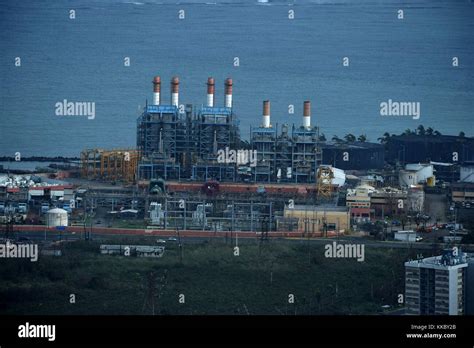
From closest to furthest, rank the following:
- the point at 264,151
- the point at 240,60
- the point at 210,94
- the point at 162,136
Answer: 1. the point at 264,151
2. the point at 162,136
3. the point at 210,94
4. the point at 240,60

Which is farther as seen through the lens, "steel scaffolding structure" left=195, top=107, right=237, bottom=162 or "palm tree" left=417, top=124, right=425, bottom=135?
"palm tree" left=417, top=124, right=425, bottom=135

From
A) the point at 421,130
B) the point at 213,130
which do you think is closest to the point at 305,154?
the point at 213,130

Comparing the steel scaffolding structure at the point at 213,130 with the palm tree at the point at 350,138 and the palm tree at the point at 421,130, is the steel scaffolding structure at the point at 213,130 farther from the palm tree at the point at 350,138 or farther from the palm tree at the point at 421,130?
the palm tree at the point at 421,130

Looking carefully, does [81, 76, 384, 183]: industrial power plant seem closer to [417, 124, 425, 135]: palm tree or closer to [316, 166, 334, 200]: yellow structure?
[316, 166, 334, 200]: yellow structure

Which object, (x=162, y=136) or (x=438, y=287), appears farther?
(x=162, y=136)

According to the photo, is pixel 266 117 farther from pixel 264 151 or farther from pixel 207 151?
pixel 207 151

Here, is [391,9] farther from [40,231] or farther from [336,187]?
[40,231]

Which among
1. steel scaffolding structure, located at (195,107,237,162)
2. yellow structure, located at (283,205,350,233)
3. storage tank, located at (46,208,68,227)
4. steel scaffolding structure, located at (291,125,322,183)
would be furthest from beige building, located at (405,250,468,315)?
steel scaffolding structure, located at (195,107,237,162)
